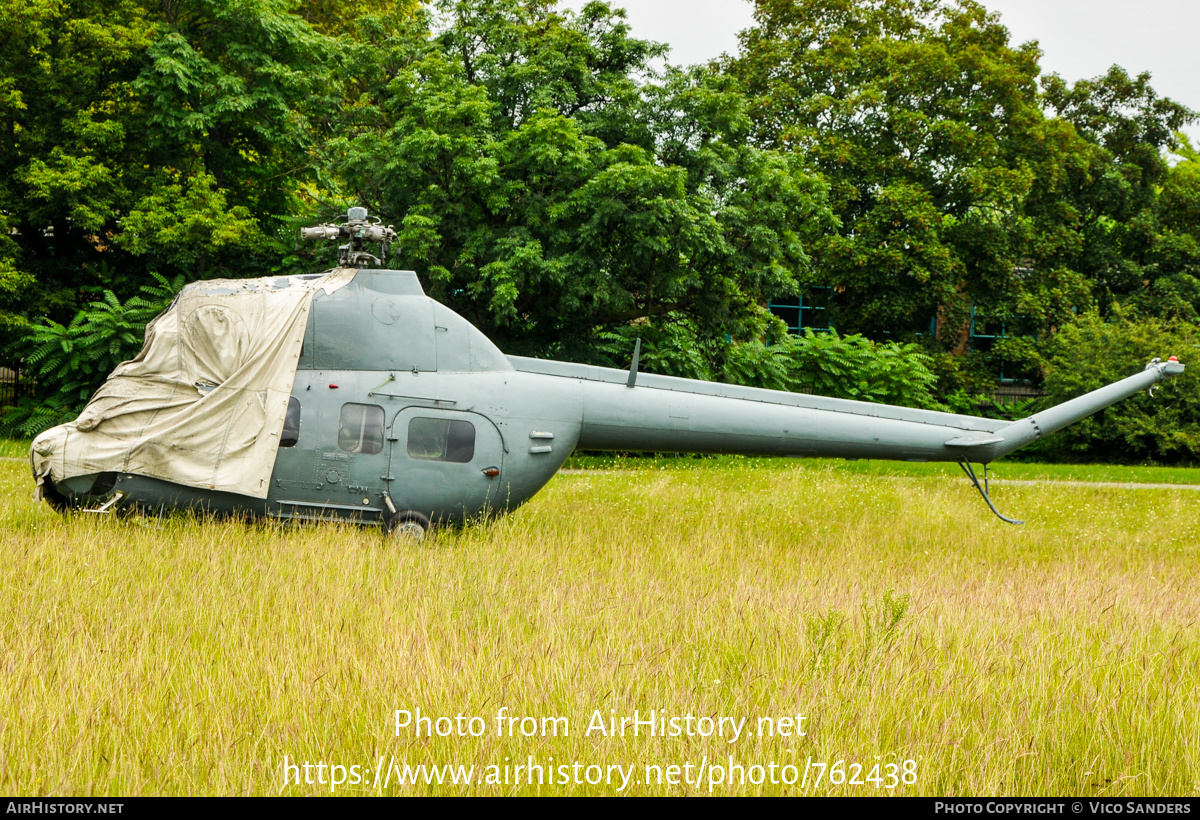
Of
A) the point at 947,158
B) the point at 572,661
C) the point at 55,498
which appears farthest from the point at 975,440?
the point at 947,158

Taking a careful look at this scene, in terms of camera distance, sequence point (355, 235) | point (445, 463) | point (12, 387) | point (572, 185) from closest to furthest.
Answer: point (445, 463) → point (355, 235) → point (572, 185) → point (12, 387)

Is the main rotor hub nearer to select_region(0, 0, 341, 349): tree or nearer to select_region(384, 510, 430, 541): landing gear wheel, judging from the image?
select_region(384, 510, 430, 541): landing gear wheel

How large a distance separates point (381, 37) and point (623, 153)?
8.42m

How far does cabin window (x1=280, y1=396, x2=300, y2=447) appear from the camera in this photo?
8906 mm

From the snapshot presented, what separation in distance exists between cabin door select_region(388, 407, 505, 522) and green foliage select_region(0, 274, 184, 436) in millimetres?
12378

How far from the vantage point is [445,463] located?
9.18 meters

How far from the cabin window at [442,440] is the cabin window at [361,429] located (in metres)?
0.33

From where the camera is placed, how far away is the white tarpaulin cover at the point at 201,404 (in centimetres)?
877

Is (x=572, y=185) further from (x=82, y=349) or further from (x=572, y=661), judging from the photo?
(x=572, y=661)

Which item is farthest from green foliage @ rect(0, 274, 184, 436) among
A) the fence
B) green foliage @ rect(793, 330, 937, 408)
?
green foliage @ rect(793, 330, 937, 408)

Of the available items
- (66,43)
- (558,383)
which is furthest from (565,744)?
(66,43)

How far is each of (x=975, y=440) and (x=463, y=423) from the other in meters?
5.73
